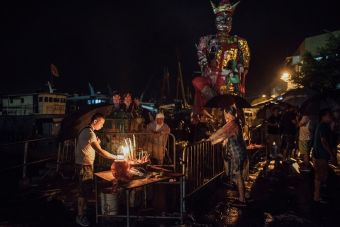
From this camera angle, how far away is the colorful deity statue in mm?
14273

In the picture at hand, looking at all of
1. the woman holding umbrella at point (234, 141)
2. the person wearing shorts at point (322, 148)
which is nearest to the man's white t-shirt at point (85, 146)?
the woman holding umbrella at point (234, 141)

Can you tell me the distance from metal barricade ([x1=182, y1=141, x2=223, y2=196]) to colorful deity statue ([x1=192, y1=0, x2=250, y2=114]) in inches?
187

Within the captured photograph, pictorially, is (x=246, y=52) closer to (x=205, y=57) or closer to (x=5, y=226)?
(x=205, y=57)

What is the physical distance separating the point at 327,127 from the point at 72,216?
6292 mm

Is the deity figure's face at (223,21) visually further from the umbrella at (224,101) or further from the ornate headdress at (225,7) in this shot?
the umbrella at (224,101)

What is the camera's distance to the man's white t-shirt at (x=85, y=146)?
20.2ft

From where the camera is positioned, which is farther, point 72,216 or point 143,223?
point 72,216

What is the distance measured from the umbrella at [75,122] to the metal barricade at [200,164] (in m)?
2.12

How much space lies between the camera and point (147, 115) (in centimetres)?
1338

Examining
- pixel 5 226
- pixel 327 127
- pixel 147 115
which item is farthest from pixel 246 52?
pixel 5 226

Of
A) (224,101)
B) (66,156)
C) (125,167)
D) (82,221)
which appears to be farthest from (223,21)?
(82,221)

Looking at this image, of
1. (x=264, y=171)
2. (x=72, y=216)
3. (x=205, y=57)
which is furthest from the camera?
(x=205, y=57)

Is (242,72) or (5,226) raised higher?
(242,72)

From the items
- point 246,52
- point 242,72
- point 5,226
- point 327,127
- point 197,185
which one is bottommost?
point 5,226
